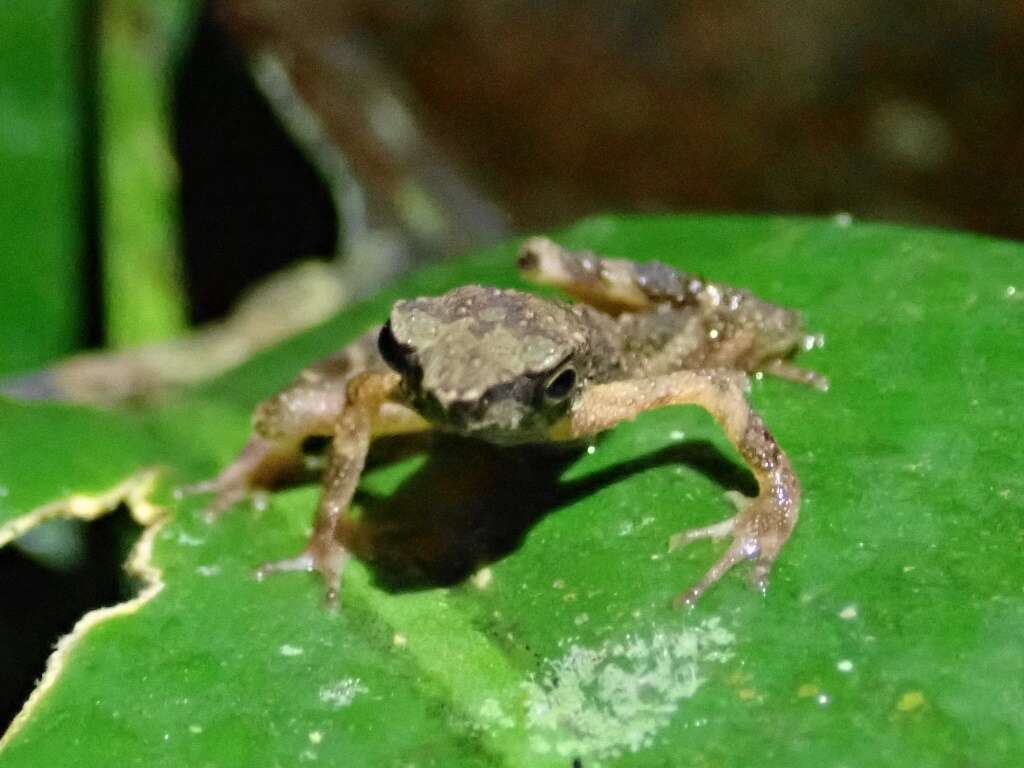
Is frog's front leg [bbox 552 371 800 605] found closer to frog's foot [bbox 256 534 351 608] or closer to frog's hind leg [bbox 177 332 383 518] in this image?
frog's foot [bbox 256 534 351 608]

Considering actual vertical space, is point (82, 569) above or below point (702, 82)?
below

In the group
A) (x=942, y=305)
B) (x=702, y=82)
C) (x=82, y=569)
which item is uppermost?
(x=942, y=305)

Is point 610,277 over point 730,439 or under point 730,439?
over

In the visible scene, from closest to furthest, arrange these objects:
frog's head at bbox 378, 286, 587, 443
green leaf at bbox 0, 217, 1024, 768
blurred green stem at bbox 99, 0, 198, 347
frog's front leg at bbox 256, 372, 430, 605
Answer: green leaf at bbox 0, 217, 1024, 768 → frog's head at bbox 378, 286, 587, 443 → frog's front leg at bbox 256, 372, 430, 605 → blurred green stem at bbox 99, 0, 198, 347

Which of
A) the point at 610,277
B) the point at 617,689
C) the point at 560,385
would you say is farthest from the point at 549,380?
the point at 610,277

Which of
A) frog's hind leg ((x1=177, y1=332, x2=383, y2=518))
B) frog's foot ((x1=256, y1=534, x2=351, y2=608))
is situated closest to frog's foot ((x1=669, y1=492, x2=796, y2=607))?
frog's foot ((x1=256, y1=534, x2=351, y2=608))

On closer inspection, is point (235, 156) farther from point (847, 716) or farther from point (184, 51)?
point (847, 716)

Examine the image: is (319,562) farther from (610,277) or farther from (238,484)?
(610,277)

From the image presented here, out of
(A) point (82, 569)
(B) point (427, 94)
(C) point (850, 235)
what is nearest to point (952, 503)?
(C) point (850, 235)
